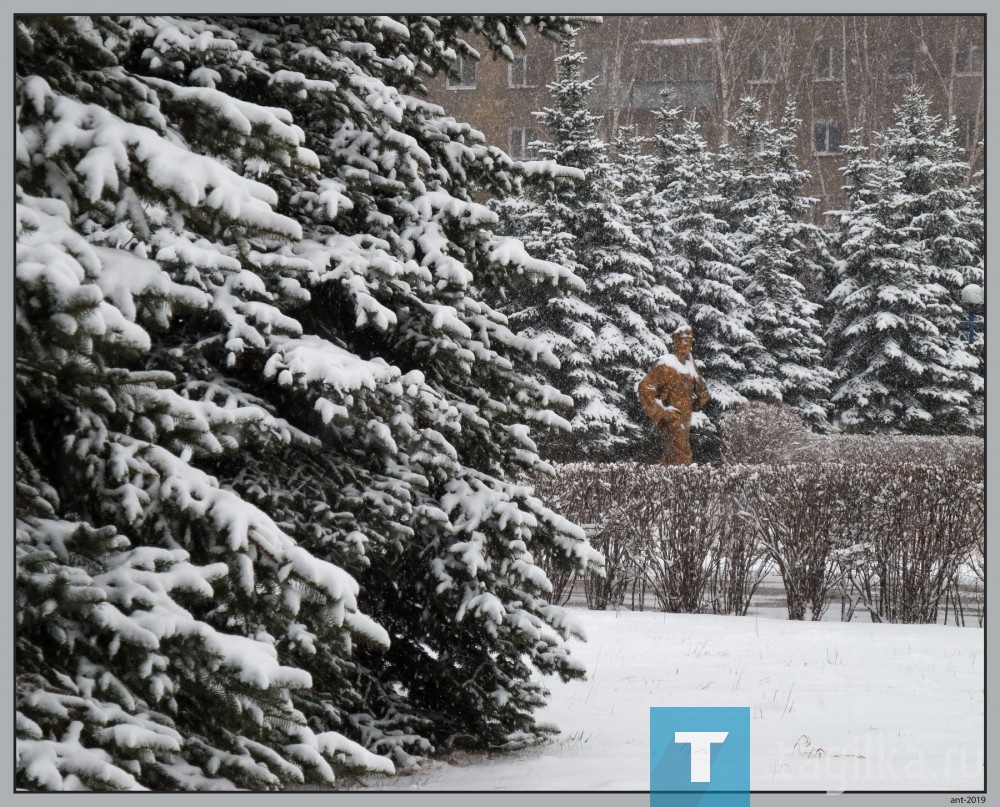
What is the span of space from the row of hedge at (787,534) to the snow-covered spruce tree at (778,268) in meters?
4.13

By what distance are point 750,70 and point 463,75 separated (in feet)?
5.10

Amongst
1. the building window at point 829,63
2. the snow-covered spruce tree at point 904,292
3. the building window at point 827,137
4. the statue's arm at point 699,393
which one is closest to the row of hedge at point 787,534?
the snow-covered spruce tree at point 904,292

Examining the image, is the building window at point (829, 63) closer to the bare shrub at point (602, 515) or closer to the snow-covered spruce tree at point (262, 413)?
the snow-covered spruce tree at point (262, 413)

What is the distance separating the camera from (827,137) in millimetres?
8547

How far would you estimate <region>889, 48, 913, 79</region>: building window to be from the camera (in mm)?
5248

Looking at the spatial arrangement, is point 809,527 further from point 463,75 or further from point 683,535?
point 463,75

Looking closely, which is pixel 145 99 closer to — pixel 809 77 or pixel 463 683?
pixel 463 683

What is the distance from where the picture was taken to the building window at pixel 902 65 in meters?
5.25

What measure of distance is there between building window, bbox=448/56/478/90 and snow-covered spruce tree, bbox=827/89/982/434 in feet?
19.4

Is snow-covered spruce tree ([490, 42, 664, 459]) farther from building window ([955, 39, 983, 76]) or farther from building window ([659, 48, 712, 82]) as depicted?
building window ([955, 39, 983, 76])

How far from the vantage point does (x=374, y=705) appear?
14.6ft

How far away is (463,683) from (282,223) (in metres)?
2.34

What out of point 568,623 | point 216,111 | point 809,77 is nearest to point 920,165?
point 809,77

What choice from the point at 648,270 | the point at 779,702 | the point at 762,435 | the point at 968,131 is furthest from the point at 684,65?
the point at 648,270
